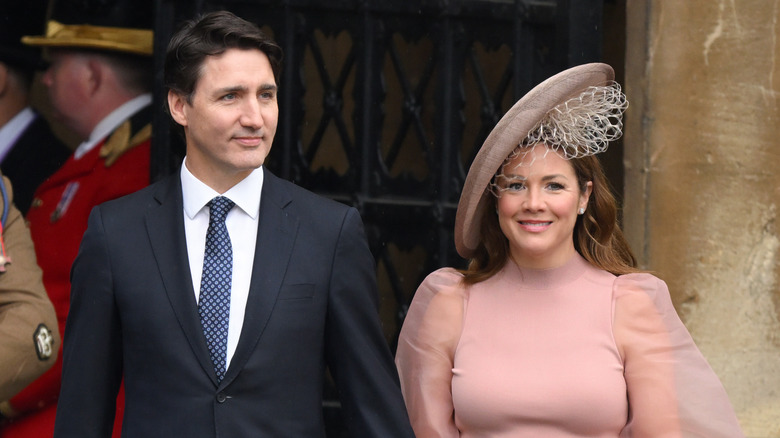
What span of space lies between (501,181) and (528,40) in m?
1.23

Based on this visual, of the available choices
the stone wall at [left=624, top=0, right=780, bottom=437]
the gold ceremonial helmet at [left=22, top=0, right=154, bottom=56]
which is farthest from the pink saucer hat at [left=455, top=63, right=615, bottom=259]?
the gold ceremonial helmet at [left=22, top=0, right=154, bottom=56]

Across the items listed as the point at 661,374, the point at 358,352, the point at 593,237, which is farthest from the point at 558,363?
the point at 358,352

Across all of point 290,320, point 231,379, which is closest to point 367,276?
point 290,320

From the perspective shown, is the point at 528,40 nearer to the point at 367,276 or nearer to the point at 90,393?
the point at 367,276

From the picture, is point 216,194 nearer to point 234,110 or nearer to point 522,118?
point 234,110

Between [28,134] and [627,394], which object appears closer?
[627,394]

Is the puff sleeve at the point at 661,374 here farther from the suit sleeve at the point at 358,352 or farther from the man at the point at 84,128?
the man at the point at 84,128

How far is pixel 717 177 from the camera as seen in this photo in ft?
14.5

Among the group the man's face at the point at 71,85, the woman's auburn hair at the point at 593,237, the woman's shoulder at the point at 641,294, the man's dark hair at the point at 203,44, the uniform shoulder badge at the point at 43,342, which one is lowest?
the uniform shoulder badge at the point at 43,342

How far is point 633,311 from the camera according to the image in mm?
3242

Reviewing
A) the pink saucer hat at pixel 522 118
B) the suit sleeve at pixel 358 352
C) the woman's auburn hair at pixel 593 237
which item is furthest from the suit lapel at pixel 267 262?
the woman's auburn hair at pixel 593 237

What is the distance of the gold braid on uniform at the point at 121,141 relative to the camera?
16.0ft

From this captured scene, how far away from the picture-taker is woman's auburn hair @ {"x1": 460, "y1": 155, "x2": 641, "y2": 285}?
337 cm

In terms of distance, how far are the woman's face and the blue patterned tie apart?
2.44 feet
